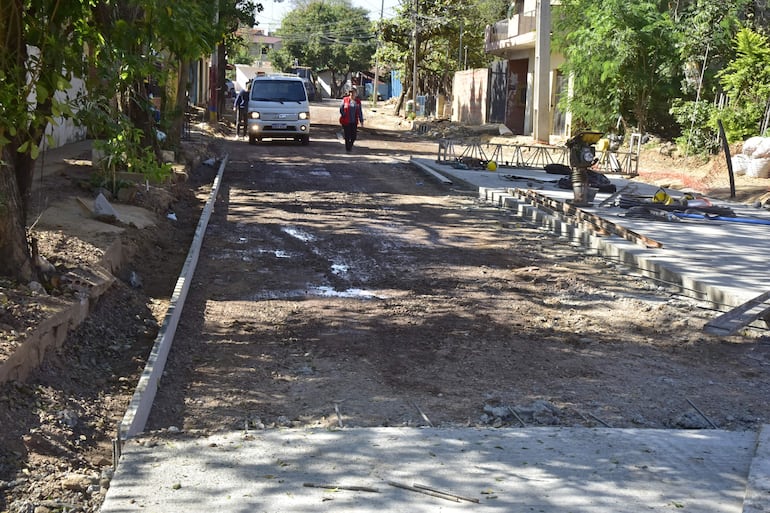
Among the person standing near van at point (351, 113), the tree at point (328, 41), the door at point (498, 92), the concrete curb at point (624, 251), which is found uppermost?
the tree at point (328, 41)

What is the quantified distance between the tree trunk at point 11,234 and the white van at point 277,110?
816 inches

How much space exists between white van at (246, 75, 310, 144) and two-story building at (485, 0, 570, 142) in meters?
8.49

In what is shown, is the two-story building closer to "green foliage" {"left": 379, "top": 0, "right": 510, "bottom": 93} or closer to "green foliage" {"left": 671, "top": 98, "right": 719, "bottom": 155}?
"green foliage" {"left": 379, "top": 0, "right": 510, "bottom": 93}

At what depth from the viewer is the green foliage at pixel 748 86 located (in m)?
22.0

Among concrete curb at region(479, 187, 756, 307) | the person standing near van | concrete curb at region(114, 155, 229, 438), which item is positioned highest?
the person standing near van

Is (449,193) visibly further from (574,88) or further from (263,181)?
(574,88)

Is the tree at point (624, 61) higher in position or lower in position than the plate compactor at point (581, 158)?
higher

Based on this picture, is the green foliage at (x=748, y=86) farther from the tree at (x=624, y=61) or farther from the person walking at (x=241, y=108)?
the person walking at (x=241, y=108)

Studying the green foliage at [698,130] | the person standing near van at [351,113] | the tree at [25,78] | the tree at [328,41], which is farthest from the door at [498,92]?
the tree at [328,41]

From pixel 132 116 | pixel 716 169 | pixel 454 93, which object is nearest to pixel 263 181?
pixel 132 116

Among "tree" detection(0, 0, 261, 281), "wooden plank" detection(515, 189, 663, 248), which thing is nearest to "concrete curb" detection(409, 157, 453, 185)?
"wooden plank" detection(515, 189, 663, 248)

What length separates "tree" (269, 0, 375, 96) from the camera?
90250 millimetres

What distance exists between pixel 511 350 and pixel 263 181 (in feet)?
39.7

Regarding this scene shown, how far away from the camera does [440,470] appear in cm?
462
